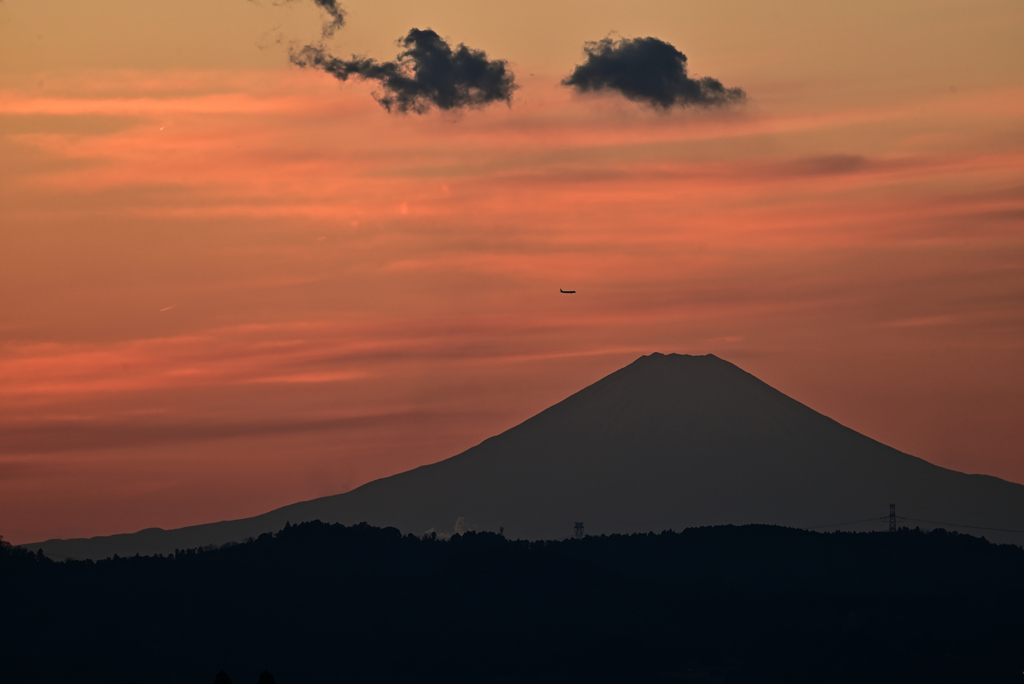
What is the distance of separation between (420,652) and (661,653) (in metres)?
30.9

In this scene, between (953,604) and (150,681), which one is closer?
(150,681)

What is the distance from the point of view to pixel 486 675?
19312cm

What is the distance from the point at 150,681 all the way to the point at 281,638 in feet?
95.7

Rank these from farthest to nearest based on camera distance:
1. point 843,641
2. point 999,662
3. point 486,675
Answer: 1. point 486,675
2. point 843,641
3. point 999,662

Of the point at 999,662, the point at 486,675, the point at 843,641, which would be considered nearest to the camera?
the point at 999,662

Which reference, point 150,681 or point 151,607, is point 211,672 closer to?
point 150,681

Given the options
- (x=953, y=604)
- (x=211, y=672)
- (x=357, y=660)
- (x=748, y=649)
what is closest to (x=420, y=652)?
(x=357, y=660)

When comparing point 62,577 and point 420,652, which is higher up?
point 62,577

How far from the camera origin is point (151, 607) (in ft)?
656

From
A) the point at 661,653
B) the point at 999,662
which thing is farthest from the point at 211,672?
the point at 999,662

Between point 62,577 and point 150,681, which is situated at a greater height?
point 62,577

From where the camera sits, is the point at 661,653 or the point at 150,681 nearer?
the point at 150,681

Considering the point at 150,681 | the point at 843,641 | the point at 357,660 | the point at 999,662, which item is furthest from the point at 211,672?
the point at 999,662

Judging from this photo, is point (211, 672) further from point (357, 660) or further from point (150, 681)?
point (357, 660)
